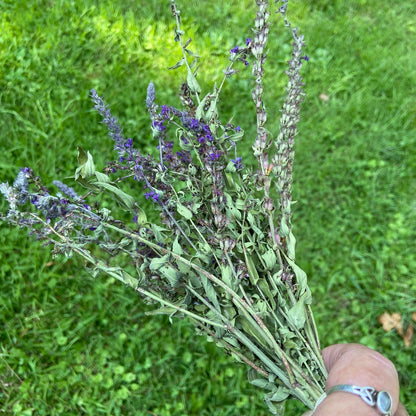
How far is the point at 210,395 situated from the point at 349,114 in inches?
73.9

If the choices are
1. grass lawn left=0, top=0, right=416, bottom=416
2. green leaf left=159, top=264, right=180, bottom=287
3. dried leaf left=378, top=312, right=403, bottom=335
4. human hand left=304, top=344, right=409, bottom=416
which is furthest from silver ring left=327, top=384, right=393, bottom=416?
dried leaf left=378, top=312, right=403, bottom=335

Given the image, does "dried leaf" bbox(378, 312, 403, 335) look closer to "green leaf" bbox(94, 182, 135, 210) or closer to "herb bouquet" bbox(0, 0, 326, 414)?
"herb bouquet" bbox(0, 0, 326, 414)

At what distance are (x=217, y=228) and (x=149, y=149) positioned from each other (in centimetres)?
141

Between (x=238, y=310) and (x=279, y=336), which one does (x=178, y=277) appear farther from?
(x=279, y=336)

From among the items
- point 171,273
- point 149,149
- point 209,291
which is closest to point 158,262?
point 171,273

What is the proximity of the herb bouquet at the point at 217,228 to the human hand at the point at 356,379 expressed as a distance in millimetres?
79

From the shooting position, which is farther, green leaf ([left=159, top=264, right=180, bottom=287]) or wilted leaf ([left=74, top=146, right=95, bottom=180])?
green leaf ([left=159, top=264, right=180, bottom=287])

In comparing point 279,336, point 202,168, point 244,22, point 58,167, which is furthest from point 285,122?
point 244,22

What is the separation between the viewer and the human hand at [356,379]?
111 cm

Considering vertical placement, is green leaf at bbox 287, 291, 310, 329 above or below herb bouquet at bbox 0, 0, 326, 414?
below

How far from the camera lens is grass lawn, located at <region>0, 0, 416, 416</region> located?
85.5 inches

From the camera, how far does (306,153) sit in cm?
260

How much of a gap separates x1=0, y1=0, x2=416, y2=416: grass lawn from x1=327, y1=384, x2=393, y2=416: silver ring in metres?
1.11

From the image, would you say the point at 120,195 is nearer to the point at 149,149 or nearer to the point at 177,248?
the point at 177,248
